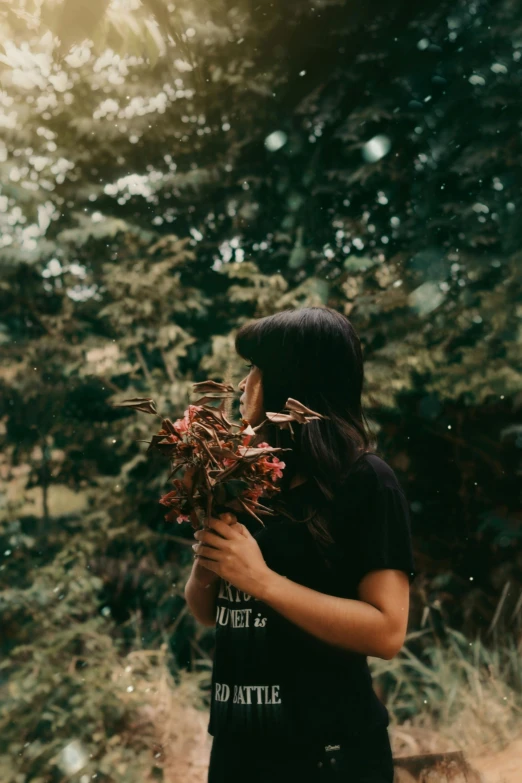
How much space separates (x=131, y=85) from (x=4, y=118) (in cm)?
60

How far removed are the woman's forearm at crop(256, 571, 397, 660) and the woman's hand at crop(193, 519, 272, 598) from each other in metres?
0.02

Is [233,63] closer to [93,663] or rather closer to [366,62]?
[366,62]

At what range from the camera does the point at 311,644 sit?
3.61ft

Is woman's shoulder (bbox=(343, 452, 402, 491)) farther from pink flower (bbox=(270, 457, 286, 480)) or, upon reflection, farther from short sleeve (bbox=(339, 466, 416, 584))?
pink flower (bbox=(270, 457, 286, 480))

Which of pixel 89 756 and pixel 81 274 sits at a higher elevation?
pixel 81 274

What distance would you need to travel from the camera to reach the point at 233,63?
314cm

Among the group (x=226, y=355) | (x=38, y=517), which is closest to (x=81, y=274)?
(x=226, y=355)

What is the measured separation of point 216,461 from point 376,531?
0.28 metres

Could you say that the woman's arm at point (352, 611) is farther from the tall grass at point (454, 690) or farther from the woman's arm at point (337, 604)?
the tall grass at point (454, 690)

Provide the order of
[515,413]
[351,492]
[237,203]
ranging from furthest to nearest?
1. [237,203]
2. [515,413]
3. [351,492]

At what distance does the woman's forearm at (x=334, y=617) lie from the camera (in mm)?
1062

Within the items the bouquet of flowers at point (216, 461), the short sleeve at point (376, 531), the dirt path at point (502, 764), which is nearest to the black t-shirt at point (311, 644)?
the short sleeve at point (376, 531)

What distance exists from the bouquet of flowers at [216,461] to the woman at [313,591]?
0.05 metres

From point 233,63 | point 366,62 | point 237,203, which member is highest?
point 233,63
